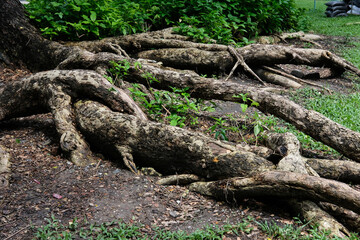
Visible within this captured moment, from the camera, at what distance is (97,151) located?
4434mm

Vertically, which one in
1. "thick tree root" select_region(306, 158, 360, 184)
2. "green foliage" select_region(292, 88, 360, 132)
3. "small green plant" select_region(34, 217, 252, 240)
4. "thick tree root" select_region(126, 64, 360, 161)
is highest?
"thick tree root" select_region(126, 64, 360, 161)

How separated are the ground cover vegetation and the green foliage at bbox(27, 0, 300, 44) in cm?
2

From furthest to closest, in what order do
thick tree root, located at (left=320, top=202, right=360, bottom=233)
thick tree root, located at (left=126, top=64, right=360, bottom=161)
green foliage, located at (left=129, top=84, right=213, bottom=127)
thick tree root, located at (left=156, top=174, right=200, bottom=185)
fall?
green foliage, located at (left=129, top=84, right=213, bottom=127), thick tree root, located at (left=126, top=64, right=360, bottom=161), thick tree root, located at (left=156, top=174, right=200, bottom=185), thick tree root, located at (left=320, top=202, right=360, bottom=233)

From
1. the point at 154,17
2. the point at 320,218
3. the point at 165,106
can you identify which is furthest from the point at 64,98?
the point at 154,17

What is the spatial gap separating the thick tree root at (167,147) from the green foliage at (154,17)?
3.95 metres

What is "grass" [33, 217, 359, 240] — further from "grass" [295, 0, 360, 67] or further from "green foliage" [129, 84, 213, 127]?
"grass" [295, 0, 360, 67]

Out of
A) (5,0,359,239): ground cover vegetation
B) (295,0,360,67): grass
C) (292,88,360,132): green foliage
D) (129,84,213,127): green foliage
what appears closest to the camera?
(5,0,359,239): ground cover vegetation

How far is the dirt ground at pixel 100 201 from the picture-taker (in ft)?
10.5

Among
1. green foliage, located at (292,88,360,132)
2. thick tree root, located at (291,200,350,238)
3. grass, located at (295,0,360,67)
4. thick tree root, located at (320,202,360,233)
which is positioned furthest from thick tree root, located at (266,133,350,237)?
grass, located at (295,0,360,67)

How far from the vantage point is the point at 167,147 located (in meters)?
3.88

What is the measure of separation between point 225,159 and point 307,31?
12199 mm

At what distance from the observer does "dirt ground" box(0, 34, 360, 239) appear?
3209 millimetres

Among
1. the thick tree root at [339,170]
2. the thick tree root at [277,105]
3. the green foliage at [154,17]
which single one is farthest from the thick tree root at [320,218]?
the green foliage at [154,17]

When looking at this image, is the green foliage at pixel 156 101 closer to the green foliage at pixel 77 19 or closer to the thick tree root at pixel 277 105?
the thick tree root at pixel 277 105
